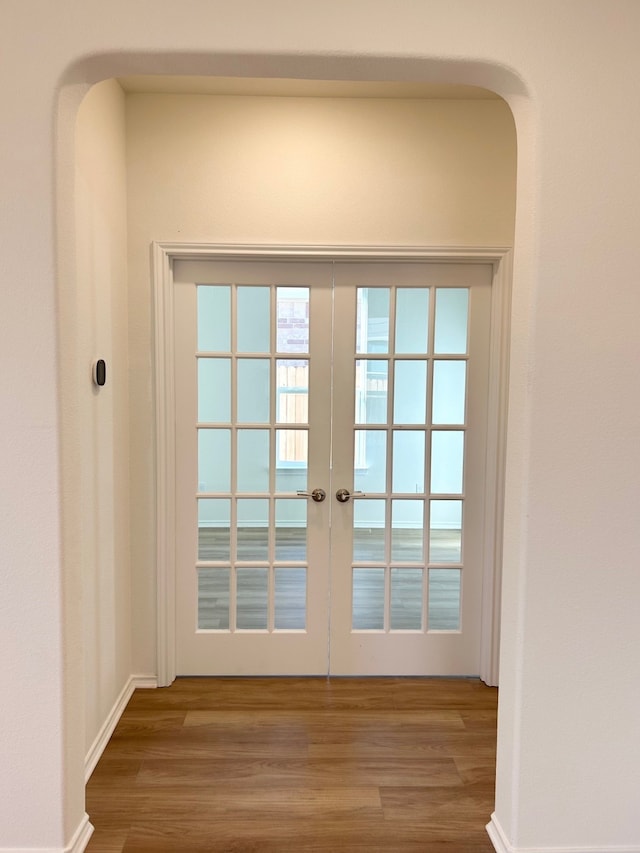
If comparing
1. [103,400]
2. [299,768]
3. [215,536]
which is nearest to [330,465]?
[215,536]

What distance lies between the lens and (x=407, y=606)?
3.04 m

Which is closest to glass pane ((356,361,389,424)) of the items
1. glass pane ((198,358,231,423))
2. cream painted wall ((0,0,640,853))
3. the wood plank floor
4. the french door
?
the french door

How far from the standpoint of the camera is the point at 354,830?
1990 mm

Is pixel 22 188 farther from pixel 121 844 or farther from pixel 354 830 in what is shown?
pixel 354 830

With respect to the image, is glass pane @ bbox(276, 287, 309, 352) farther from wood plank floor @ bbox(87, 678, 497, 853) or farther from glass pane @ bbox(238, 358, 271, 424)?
wood plank floor @ bbox(87, 678, 497, 853)

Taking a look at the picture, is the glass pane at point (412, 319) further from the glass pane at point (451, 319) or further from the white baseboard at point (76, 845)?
the white baseboard at point (76, 845)

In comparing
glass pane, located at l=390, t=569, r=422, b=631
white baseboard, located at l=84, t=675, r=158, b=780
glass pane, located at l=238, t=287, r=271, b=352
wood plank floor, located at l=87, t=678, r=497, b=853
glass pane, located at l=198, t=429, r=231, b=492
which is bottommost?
wood plank floor, located at l=87, t=678, r=497, b=853

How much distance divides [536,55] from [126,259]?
1.80 m

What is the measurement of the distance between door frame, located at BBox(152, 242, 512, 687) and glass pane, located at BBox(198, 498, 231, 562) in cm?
14

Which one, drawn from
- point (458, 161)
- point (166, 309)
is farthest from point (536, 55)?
point (166, 309)

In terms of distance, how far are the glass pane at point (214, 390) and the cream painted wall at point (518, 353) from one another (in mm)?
1143

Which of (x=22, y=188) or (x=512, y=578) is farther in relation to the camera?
(x=512, y=578)

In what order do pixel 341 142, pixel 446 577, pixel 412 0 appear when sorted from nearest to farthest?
pixel 412 0
pixel 341 142
pixel 446 577

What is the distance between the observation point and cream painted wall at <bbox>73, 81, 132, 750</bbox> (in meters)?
2.21
